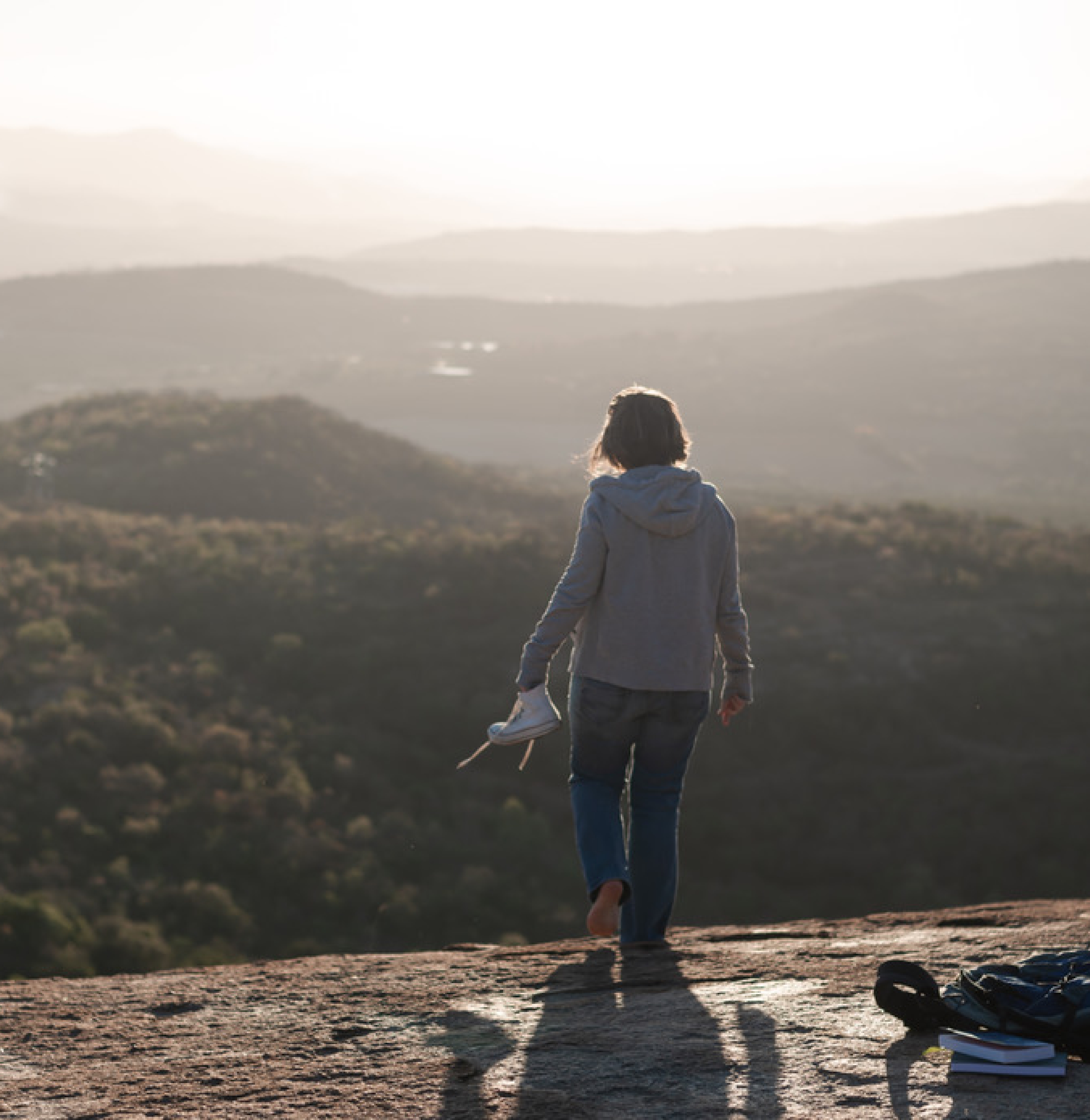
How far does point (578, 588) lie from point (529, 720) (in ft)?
1.63

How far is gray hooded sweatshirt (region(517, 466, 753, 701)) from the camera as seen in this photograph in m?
4.34

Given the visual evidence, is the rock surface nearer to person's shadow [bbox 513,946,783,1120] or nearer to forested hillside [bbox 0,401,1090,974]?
person's shadow [bbox 513,946,783,1120]

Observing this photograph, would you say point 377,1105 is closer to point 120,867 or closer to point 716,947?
point 716,947

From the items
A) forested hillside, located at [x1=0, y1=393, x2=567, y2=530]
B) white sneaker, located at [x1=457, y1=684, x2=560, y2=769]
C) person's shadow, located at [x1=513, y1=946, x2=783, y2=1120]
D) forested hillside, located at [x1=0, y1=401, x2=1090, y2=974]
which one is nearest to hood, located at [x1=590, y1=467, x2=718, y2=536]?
white sneaker, located at [x1=457, y1=684, x2=560, y2=769]

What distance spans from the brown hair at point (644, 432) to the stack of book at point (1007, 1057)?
2.04 metres

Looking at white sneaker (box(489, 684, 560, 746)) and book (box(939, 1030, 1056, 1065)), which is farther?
white sneaker (box(489, 684, 560, 746))

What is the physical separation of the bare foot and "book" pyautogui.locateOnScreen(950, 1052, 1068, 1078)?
4.71 feet

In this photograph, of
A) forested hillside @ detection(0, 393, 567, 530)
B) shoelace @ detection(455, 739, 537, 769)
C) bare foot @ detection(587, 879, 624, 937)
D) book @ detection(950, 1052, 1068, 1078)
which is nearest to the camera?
book @ detection(950, 1052, 1068, 1078)

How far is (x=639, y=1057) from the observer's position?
3.53m

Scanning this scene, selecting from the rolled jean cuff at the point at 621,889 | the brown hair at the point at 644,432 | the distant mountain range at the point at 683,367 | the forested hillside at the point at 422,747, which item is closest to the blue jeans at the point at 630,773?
the rolled jean cuff at the point at 621,889

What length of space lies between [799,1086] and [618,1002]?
1.03 metres

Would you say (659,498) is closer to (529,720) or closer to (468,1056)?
(529,720)

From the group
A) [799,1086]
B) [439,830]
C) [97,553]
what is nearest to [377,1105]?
[799,1086]

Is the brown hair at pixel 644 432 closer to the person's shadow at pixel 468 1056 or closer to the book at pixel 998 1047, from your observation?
the person's shadow at pixel 468 1056
